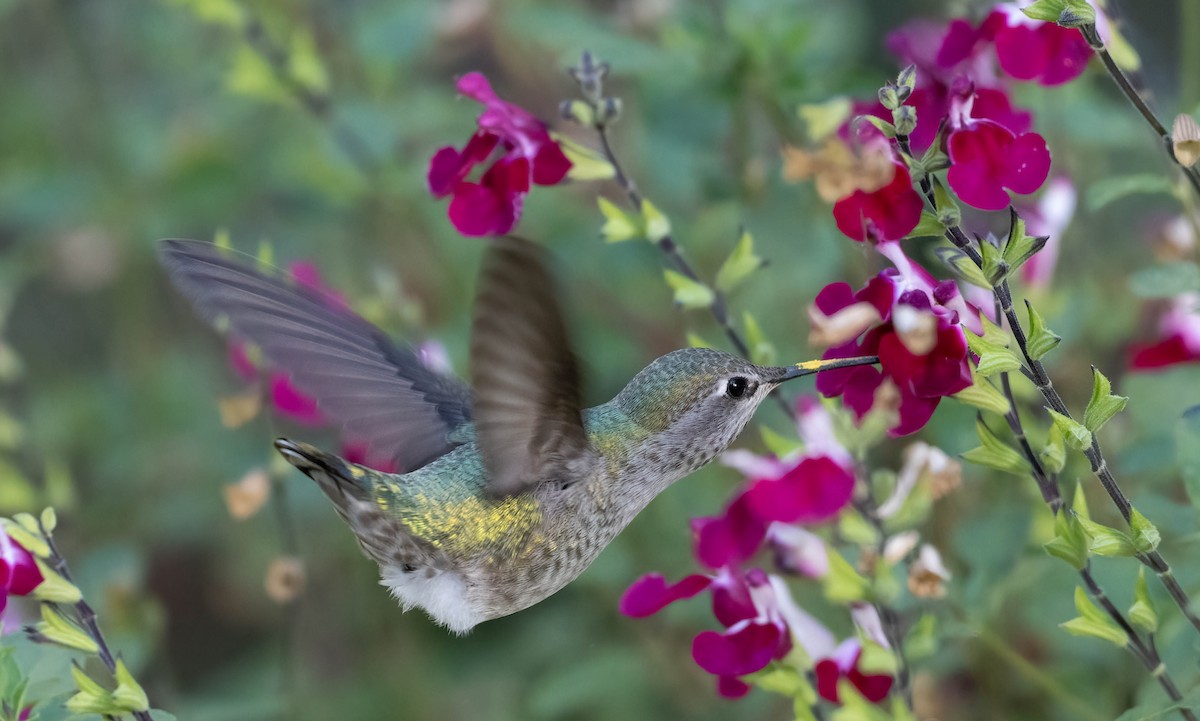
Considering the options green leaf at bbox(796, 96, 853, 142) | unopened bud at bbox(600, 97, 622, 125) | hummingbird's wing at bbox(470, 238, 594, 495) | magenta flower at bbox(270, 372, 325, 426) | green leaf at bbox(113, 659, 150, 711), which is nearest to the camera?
hummingbird's wing at bbox(470, 238, 594, 495)

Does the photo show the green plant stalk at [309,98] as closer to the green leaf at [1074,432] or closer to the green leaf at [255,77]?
the green leaf at [255,77]

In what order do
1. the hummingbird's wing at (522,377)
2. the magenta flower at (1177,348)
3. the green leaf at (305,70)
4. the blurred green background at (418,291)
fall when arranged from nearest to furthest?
the hummingbird's wing at (522,377)
the magenta flower at (1177,348)
the blurred green background at (418,291)
the green leaf at (305,70)

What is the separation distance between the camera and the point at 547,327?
1168mm

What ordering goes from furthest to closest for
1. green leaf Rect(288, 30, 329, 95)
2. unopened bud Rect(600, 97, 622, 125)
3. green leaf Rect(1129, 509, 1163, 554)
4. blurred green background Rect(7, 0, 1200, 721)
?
green leaf Rect(288, 30, 329, 95)
blurred green background Rect(7, 0, 1200, 721)
unopened bud Rect(600, 97, 622, 125)
green leaf Rect(1129, 509, 1163, 554)

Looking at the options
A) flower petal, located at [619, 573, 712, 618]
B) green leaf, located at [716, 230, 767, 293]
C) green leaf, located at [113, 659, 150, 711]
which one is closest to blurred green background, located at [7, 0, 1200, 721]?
green leaf, located at [716, 230, 767, 293]

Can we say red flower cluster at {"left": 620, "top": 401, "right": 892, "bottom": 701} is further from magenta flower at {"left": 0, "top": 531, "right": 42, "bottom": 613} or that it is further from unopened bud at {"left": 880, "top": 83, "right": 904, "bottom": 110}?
magenta flower at {"left": 0, "top": 531, "right": 42, "bottom": 613}

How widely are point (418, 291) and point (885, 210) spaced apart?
2.11 meters

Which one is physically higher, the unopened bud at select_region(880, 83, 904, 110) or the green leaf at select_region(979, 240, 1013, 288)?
the unopened bud at select_region(880, 83, 904, 110)

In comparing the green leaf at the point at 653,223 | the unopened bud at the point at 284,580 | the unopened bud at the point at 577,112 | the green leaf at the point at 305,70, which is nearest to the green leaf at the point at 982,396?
the green leaf at the point at 653,223

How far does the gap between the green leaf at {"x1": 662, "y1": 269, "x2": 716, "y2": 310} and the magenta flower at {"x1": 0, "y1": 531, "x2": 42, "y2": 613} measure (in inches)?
29.7

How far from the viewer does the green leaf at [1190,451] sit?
145cm

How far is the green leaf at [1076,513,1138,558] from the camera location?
4.09ft

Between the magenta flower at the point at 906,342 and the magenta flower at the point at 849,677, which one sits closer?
the magenta flower at the point at 906,342

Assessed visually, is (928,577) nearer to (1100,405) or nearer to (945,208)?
(1100,405)
